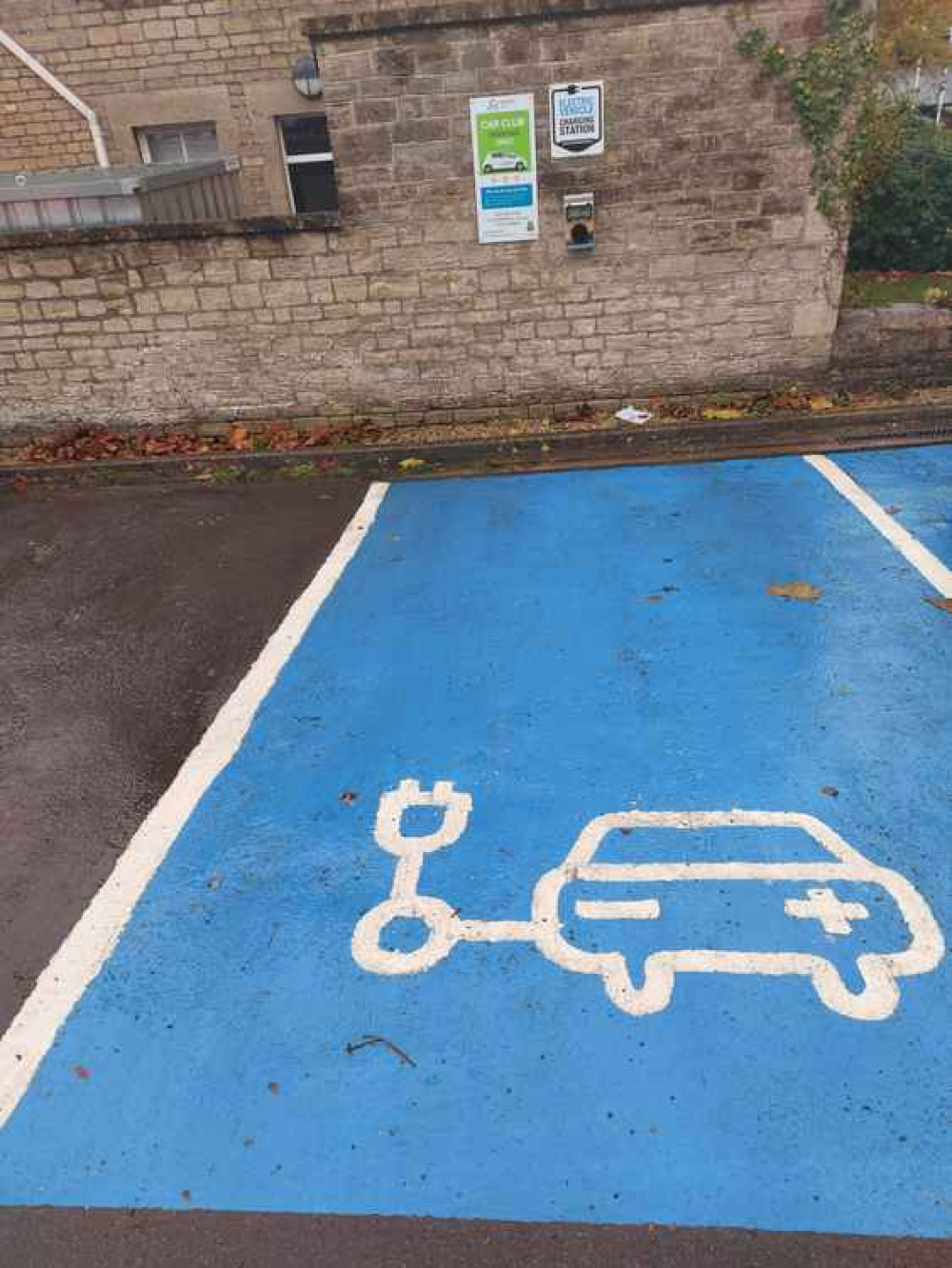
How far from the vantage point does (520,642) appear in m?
4.66

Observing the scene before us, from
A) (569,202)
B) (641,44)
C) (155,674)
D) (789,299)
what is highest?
(641,44)

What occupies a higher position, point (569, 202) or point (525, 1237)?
point (569, 202)

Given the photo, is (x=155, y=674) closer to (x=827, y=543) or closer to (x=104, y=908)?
(x=104, y=908)

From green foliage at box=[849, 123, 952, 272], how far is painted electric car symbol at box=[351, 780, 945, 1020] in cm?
951

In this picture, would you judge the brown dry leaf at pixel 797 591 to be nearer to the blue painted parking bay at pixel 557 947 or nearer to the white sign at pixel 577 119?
the blue painted parking bay at pixel 557 947

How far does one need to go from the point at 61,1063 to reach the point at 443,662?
2466 mm

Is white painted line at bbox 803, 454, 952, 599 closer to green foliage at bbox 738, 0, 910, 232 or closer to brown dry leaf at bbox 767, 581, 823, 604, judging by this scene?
brown dry leaf at bbox 767, 581, 823, 604

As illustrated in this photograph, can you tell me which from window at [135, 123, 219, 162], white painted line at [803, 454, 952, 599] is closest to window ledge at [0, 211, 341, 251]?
white painted line at [803, 454, 952, 599]

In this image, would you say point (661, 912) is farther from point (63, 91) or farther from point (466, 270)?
point (63, 91)

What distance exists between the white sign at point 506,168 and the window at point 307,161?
5.44 metres

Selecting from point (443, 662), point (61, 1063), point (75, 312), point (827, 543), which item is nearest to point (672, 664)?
point (443, 662)

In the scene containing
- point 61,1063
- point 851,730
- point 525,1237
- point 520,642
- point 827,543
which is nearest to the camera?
point 525,1237

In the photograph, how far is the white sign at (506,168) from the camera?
6762 mm

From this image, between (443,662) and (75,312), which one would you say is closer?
(443,662)
